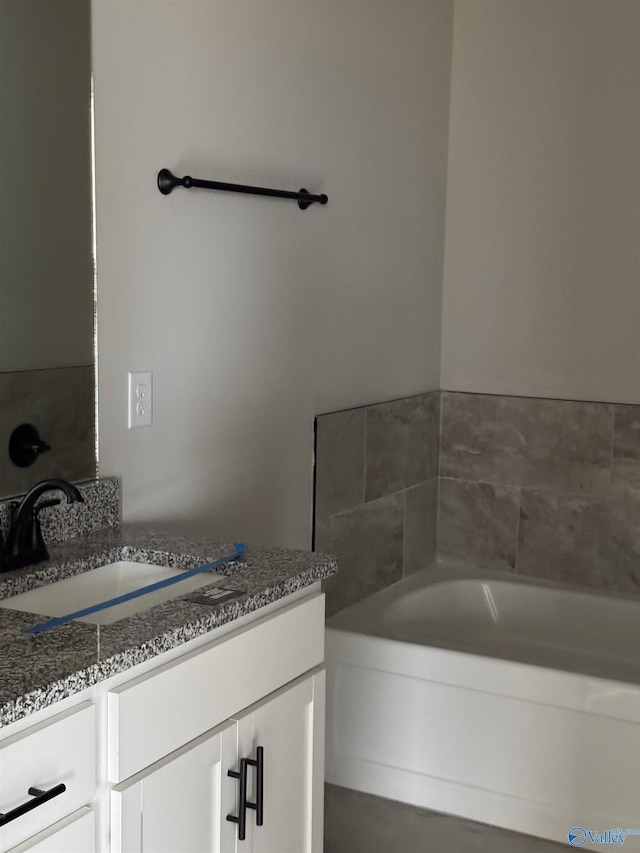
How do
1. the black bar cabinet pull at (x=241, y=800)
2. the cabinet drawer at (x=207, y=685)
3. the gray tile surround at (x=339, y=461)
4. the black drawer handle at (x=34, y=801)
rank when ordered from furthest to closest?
the gray tile surround at (x=339, y=461) < the black bar cabinet pull at (x=241, y=800) < the cabinet drawer at (x=207, y=685) < the black drawer handle at (x=34, y=801)

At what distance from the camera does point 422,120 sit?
340 cm

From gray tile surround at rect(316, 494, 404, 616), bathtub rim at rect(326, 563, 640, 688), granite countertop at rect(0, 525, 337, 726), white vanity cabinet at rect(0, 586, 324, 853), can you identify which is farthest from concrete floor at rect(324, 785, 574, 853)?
granite countertop at rect(0, 525, 337, 726)

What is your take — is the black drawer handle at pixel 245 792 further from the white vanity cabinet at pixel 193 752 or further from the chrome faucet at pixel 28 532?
the chrome faucet at pixel 28 532

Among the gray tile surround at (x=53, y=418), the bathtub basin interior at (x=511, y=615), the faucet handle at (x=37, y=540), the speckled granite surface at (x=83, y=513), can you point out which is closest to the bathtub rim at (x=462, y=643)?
the bathtub basin interior at (x=511, y=615)

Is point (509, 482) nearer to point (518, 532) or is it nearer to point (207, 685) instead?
point (518, 532)

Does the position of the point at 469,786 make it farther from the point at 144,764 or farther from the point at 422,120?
the point at 422,120

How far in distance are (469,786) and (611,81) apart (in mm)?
2219

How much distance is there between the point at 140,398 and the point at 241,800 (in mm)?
908

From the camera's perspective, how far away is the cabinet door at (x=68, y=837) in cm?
131

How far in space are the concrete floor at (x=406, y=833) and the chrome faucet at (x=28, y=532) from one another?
128 centimetres

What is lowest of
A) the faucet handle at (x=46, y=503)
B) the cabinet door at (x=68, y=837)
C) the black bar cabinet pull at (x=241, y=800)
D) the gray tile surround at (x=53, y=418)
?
the black bar cabinet pull at (x=241, y=800)

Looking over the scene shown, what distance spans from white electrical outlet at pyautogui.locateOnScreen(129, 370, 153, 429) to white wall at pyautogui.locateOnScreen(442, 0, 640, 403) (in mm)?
1650

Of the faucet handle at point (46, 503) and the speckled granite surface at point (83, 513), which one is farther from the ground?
the faucet handle at point (46, 503)

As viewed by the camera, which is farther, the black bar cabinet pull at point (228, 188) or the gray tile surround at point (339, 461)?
the gray tile surround at point (339, 461)
